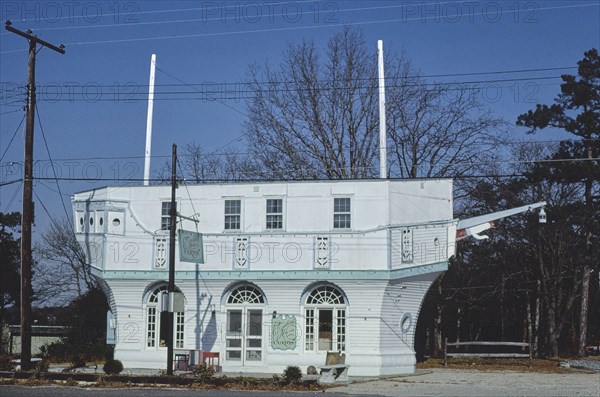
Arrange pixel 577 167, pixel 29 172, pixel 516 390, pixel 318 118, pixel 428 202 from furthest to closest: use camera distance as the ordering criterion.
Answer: pixel 318 118, pixel 577 167, pixel 428 202, pixel 29 172, pixel 516 390

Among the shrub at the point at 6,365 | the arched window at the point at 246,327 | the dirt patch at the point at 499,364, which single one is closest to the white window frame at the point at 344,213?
the arched window at the point at 246,327

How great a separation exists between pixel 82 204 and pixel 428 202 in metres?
14.2

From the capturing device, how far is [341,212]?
1410 inches

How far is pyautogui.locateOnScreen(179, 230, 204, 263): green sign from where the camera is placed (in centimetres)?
3416

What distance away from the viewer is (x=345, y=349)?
1377 inches

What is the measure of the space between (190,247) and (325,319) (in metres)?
5.89

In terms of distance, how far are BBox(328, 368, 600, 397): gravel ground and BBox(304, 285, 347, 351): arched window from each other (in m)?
3.32

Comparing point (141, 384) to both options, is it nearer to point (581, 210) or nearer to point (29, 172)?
point (29, 172)

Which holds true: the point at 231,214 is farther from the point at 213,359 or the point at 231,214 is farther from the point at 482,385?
the point at 482,385

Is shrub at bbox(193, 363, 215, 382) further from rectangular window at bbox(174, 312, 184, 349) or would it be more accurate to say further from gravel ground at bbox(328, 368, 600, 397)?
rectangular window at bbox(174, 312, 184, 349)

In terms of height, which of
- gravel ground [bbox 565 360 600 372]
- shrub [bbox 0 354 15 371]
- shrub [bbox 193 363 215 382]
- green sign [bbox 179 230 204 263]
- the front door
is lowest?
gravel ground [bbox 565 360 600 372]

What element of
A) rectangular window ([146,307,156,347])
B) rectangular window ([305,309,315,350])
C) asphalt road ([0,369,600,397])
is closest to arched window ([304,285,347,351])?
rectangular window ([305,309,315,350])

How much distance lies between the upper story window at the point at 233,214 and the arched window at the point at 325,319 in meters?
4.10

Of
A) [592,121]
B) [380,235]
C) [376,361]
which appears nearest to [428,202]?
[380,235]
